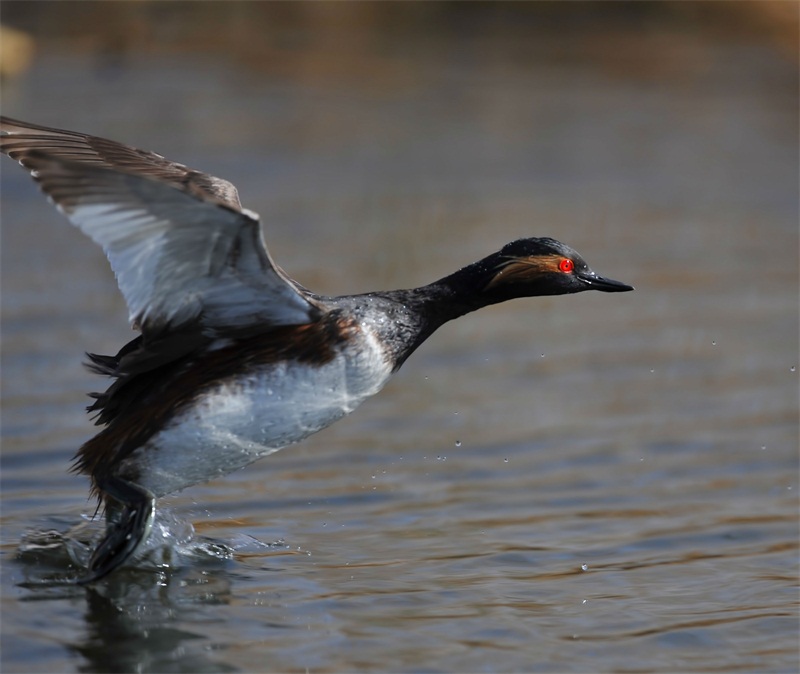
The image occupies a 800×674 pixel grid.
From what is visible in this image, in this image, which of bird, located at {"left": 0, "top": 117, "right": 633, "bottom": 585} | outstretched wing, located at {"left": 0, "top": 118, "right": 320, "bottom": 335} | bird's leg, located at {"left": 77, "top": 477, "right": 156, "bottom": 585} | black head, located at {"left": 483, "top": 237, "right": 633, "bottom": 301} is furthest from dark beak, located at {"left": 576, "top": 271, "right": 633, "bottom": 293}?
bird's leg, located at {"left": 77, "top": 477, "right": 156, "bottom": 585}

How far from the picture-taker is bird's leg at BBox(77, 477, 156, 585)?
6.02 metres

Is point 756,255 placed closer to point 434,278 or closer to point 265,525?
point 434,278

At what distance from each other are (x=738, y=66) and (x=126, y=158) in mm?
14068

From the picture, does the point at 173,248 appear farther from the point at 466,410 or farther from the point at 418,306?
the point at 466,410

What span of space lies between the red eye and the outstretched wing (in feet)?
3.92

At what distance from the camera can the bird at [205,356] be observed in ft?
18.1

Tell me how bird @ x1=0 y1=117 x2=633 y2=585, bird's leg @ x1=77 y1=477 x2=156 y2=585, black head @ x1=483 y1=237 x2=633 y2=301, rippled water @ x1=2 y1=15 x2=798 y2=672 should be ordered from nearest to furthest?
bird @ x1=0 y1=117 x2=633 y2=585 → rippled water @ x1=2 y1=15 x2=798 y2=672 → bird's leg @ x1=77 y1=477 x2=156 y2=585 → black head @ x1=483 y1=237 x2=633 y2=301

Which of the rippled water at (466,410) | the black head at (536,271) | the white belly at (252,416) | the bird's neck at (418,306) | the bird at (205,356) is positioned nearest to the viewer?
the bird at (205,356)

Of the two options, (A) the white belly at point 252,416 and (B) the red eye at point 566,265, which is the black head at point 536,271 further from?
(A) the white belly at point 252,416

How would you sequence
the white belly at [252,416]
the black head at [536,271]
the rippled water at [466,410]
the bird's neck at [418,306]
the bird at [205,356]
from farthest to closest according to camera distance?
the black head at [536,271], the bird's neck at [418,306], the white belly at [252,416], the rippled water at [466,410], the bird at [205,356]

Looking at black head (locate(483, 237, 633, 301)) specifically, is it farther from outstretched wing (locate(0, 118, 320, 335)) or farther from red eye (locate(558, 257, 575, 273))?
outstretched wing (locate(0, 118, 320, 335))

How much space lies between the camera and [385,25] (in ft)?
68.7

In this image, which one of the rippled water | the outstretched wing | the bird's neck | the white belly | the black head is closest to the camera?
→ the outstretched wing

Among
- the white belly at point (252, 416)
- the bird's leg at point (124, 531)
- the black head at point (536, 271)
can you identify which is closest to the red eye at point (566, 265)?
the black head at point (536, 271)
